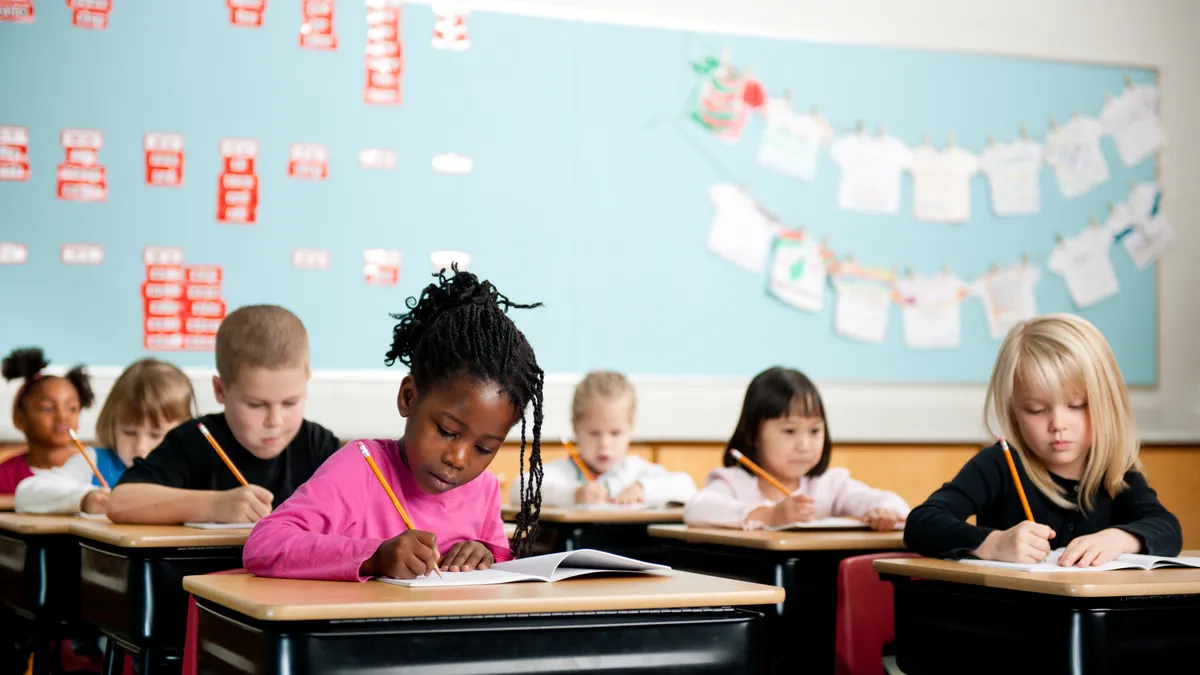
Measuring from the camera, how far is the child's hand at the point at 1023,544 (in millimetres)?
1975

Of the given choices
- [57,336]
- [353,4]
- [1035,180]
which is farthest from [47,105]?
[1035,180]

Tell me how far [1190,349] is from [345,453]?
179 inches

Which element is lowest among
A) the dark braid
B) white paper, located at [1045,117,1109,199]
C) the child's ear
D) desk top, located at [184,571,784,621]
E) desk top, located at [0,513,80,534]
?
desk top, located at [0,513,80,534]

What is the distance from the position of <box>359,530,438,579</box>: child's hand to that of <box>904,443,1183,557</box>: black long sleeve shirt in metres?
1.00

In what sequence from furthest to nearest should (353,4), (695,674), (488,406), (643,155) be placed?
(643,155), (353,4), (488,406), (695,674)

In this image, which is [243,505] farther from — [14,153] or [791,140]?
[791,140]

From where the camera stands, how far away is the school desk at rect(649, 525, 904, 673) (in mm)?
2447

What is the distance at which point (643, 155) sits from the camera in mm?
4797

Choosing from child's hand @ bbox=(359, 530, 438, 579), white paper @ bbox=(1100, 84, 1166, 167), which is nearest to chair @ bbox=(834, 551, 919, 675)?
child's hand @ bbox=(359, 530, 438, 579)

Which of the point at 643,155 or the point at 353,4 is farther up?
the point at 353,4

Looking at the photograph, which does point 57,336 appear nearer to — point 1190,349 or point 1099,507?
point 1099,507

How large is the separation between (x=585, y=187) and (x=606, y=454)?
3.86 feet

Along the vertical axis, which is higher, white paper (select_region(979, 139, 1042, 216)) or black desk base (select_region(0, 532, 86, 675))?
white paper (select_region(979, 139, 1042, 216))

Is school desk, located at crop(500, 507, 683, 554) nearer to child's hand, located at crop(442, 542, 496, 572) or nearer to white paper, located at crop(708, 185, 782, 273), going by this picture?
child's hand, located at crop(442, 542, 496, 572)
